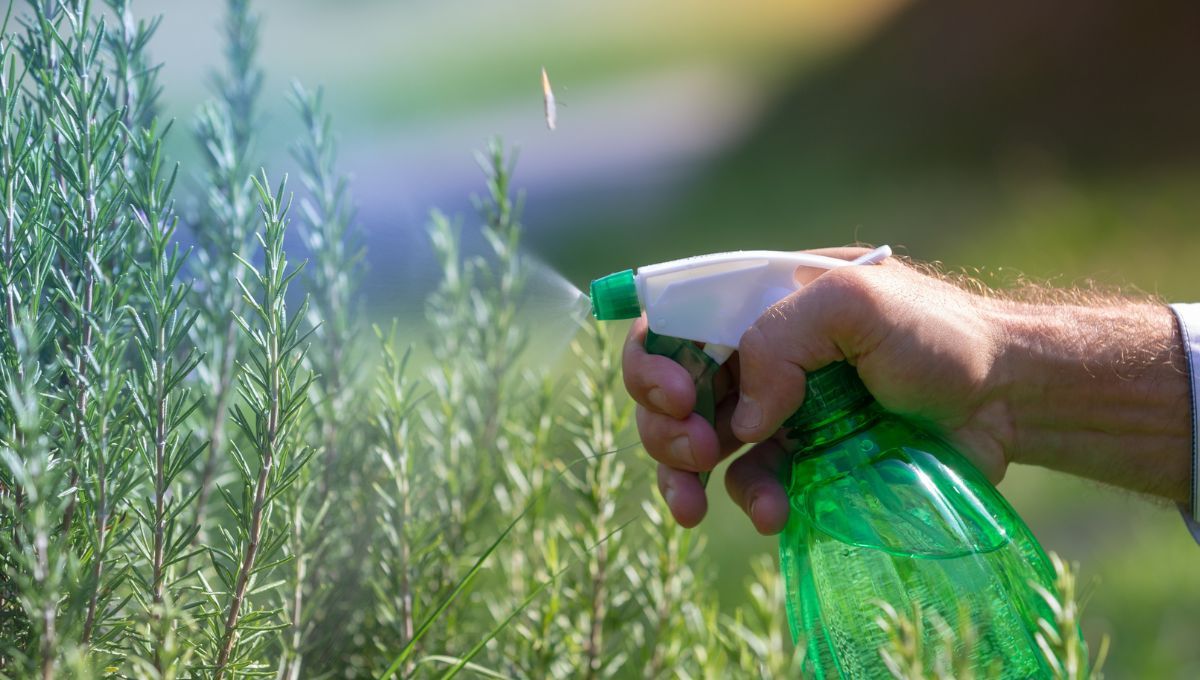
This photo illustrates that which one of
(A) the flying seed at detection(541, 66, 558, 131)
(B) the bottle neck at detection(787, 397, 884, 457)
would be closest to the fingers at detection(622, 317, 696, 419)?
(B) the bottle neck at detection(787, 397, 884, 457)

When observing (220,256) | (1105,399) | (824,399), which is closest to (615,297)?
(824,399)

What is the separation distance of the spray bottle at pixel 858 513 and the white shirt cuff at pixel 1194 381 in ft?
1.18

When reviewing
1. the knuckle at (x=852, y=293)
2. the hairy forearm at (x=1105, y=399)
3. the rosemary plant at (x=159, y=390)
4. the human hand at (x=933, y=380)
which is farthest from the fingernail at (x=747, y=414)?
the rosemary plant at (x=159, y=390)

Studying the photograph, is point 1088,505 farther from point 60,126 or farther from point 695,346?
point 60,126

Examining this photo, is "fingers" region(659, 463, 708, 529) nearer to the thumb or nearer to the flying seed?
the thumb

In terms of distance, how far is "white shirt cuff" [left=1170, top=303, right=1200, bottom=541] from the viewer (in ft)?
3.36

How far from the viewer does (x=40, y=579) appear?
0.52 meters

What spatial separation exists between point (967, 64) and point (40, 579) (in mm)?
6145

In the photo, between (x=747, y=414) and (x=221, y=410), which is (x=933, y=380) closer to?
(x=747, y=414)

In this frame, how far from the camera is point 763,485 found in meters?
0.97

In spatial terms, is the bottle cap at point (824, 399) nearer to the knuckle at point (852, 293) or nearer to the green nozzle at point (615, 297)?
the knuckle at point (852, 293)

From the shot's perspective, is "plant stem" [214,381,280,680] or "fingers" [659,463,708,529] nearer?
"plant stem" [214,381,280,680]

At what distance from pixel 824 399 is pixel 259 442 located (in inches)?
18.2

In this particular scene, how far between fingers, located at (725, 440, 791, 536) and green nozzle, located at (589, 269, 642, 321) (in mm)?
222
